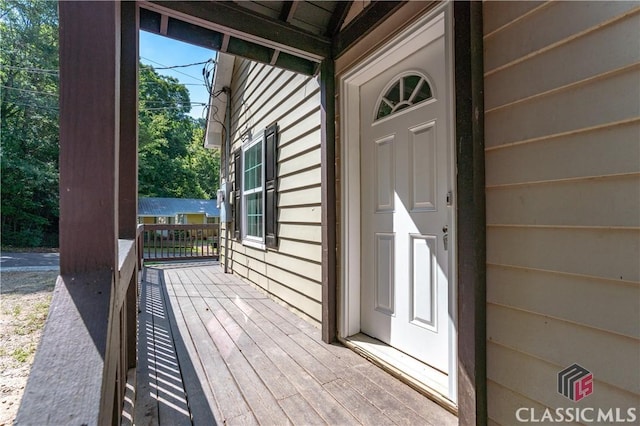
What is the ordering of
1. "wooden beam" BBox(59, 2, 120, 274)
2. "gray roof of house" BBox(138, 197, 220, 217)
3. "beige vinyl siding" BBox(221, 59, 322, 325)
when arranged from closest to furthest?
"wooden beam" BBox(59, 2, 120, 274) < "beige vinyl siding" BBox(221, 59, 322, 325) < "gray roof of house" BBox(138, 197, 220, 217)

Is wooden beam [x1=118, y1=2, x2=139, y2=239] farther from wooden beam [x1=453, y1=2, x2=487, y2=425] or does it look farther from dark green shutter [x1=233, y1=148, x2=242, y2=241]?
dark green shutter [x1=233, y1=148, x2=242, y2=241]

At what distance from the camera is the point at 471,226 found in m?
1.40

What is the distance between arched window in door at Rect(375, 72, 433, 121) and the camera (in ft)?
6.38

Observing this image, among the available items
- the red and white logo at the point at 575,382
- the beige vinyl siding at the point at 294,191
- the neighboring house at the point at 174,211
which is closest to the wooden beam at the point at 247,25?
the beige vinyl siding at the point at 294,191

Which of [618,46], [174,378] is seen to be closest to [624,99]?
[618,46]

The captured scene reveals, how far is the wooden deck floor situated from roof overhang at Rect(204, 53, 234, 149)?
4.40 m

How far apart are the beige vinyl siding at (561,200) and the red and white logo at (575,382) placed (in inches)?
0.7

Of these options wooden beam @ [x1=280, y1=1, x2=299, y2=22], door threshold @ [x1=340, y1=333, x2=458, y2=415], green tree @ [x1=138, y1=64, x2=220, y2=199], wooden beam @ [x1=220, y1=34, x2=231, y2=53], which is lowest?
door threshold @ [x1=340, y1=333, x2=458, y2=415]

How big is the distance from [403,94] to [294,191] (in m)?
1.53

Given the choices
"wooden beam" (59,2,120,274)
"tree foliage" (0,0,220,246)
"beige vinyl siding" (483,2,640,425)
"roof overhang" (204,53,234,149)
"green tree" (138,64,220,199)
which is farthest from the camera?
"green tree" (138,64,220,199)

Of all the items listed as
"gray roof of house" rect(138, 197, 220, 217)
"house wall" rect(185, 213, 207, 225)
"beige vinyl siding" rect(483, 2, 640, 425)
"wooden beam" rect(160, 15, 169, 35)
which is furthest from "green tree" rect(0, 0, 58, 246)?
"beige vinyl siding" rect(483, 2, 640, 425)

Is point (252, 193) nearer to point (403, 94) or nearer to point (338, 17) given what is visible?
point (338, 17)

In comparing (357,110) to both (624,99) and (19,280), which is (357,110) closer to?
(624,99)

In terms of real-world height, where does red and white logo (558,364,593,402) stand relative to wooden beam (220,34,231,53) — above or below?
below
